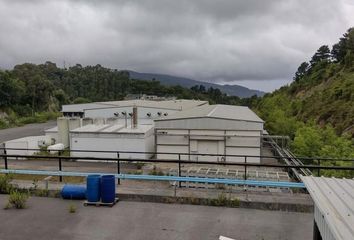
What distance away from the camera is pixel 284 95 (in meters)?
66.6

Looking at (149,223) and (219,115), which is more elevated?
(219,115)

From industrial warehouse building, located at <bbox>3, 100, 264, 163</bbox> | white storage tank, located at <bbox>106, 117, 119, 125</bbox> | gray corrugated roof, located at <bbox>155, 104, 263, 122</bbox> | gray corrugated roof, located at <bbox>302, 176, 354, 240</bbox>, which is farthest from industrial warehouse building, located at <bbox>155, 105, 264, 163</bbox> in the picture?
gray corrugated roof, located at <bbox>302, 176, 354, 240</bbox>

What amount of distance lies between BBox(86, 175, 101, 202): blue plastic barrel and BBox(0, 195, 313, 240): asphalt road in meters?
0.22

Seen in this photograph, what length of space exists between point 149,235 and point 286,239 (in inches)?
86.7

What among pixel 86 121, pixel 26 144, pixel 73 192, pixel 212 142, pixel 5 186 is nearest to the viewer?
pixel 73 192

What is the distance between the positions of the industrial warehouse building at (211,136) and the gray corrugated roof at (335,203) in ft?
69.9

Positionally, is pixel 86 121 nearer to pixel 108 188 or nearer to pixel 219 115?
pixel 219 115

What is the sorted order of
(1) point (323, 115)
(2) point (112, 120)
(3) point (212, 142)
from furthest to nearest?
(2) point (112, 120) < (1) point (323, 115) < (3) point (212, 142)

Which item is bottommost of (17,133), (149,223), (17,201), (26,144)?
(17,133)

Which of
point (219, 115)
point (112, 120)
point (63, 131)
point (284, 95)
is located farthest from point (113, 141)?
point (284, 95)

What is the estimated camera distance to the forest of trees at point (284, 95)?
27227 mm

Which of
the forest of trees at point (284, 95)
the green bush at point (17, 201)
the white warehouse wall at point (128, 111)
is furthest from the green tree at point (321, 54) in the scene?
the green bush at point (17, 201)

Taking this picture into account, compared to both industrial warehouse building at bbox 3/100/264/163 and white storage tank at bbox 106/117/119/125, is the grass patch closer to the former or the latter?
industrial warehouse building at bbox 3/100/264/163

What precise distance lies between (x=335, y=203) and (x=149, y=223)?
372 cm
